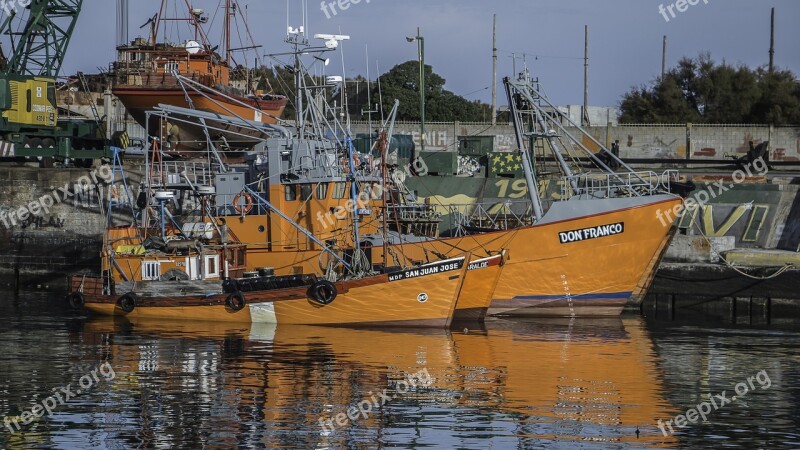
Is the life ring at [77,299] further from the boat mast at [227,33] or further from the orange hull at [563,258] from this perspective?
the boat mast at [227,33]

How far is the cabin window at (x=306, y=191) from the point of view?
106ft

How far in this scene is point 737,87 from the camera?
2653 inches

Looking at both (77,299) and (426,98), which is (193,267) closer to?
(77,299)

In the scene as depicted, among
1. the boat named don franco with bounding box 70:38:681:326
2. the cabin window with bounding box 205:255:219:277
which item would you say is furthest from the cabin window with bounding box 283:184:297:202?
the cabin window with bounding box 205:255:219:277

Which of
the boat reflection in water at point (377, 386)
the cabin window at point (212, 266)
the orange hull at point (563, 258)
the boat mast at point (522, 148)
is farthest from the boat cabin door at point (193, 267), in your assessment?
the boat mast at point (522, 148)

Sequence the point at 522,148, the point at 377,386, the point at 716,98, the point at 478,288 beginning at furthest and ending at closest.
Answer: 1. the point at 716,98
2. the point at 522,148
3. the point at 478,288
4. the point at 377,386

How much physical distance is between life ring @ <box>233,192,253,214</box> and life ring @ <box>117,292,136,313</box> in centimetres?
400

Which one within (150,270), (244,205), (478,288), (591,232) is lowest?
(478,288)

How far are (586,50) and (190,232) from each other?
41928 millimetres

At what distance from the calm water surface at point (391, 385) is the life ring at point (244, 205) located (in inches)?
161

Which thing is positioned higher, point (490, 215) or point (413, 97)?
point (413, 97)

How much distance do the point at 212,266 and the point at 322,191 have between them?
3745 millimetres

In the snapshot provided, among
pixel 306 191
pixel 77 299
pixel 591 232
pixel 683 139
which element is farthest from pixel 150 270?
pixel 683 139

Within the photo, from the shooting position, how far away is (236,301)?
97.8ft
